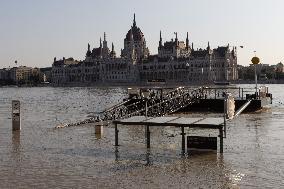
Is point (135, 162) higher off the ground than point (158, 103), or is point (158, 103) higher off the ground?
point (158, 103)

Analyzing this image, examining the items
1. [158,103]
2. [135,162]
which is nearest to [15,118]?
[158,103]

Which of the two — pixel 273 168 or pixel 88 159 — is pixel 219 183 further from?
pixel 88 159

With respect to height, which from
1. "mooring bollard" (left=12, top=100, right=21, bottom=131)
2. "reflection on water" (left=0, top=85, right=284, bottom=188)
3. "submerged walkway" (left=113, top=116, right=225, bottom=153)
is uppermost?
"submerged walkway" (left=113, top=116, right=225, bottom=153)

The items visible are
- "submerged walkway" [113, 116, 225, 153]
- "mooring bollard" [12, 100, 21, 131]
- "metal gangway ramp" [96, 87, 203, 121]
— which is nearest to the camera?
"submerged walkway" [113, 116, 225, 153]

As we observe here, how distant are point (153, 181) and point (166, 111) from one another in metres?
24.0

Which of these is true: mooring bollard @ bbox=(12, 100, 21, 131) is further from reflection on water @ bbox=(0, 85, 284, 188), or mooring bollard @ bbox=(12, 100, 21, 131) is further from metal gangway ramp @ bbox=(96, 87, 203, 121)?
metal gangway ramp @ bbox=(96, 87, 203, 121)

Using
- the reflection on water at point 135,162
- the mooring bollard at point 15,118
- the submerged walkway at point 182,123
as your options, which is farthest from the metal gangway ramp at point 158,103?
the submerged walkway at point 182,123

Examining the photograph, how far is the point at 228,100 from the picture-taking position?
19328mm

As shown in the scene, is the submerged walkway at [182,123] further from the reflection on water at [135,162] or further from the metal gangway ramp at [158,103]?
the metal gangway ramp at [158,103]

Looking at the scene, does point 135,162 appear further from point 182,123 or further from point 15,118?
point 15,118

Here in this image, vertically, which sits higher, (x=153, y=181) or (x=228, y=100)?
(x=228, y=100)

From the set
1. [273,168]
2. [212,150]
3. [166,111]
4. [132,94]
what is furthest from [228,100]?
[132,94]

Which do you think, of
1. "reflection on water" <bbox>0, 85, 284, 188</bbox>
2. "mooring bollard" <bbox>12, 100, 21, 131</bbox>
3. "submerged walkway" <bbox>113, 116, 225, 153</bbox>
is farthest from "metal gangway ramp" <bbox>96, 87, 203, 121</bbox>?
"submerged walkway" <bbox>113, 116, 225, 153</bbox>

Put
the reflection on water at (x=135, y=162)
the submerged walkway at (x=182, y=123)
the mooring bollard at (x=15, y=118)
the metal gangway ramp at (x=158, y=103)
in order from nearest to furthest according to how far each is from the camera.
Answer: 1. the reflection on water at (x=135, y=162)
2. the submerged walkway at (x=182, y=123)
3. the mooring bollard at (x=15, y=118)
4. the metal gangway ramp at (x=158, y=103)
